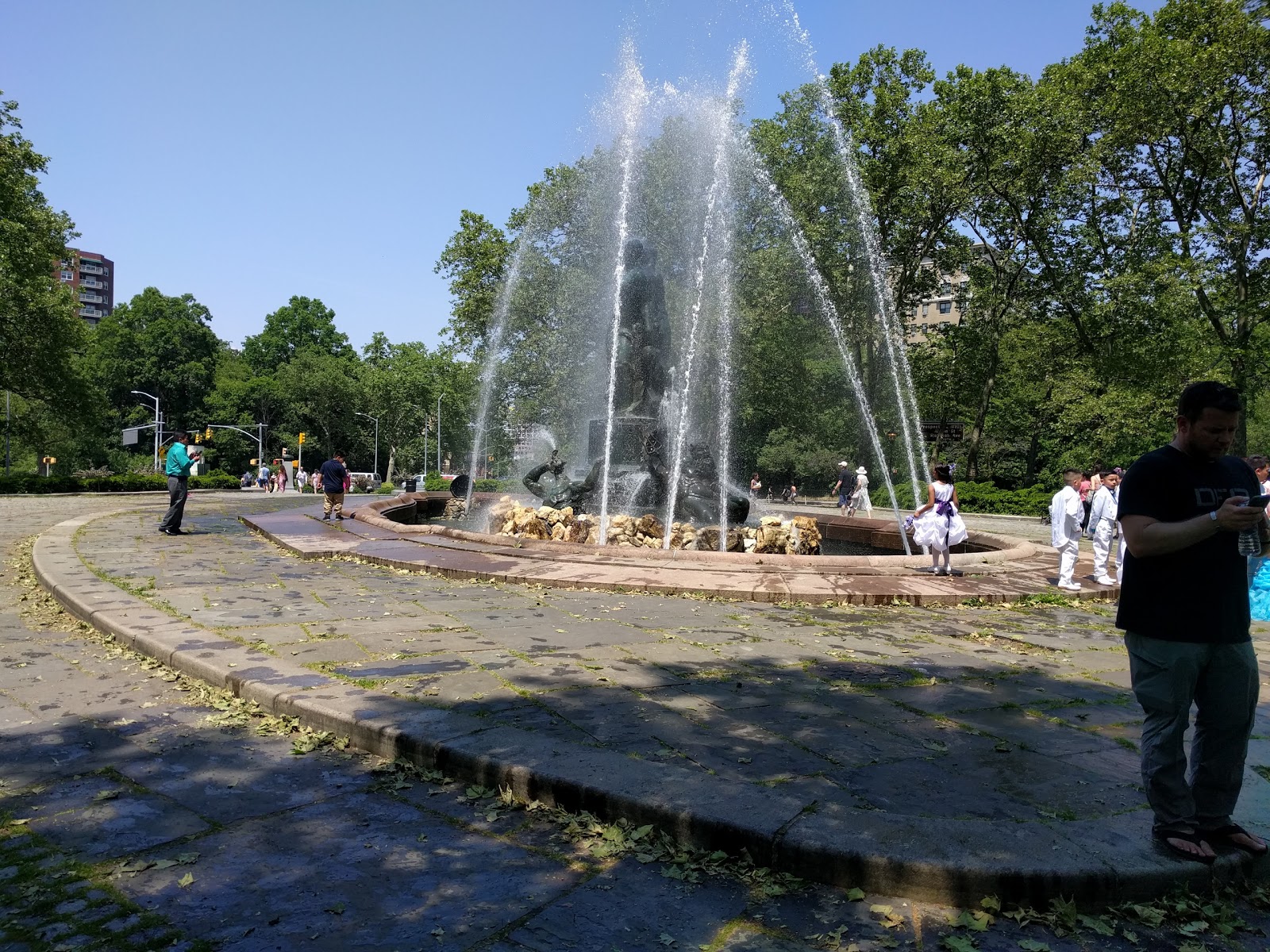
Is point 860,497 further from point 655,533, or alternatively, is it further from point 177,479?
point 177,479

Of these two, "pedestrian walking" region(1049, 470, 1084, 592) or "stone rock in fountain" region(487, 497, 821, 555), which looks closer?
"pedestrian walking" region(1049, 470, 1084, 592)

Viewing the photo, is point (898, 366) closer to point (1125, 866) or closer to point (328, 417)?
point (1125, 866)

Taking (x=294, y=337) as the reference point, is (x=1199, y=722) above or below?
below

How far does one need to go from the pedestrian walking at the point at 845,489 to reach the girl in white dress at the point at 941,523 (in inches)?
578

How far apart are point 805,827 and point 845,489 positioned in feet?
85.7

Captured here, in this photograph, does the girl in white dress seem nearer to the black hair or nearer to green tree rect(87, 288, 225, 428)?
the black hair

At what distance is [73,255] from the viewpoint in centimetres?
2973

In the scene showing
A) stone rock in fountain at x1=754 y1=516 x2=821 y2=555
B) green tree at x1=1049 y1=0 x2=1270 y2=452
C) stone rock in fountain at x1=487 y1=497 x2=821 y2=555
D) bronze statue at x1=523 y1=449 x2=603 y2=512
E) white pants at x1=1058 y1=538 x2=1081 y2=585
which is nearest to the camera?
white pants at x1=1058 y1=538 x2=1081 y2=585

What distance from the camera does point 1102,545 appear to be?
9.37 meters

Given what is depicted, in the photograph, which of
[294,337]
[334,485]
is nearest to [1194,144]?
[334,485]

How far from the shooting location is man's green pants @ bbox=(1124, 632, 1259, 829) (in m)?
2.86

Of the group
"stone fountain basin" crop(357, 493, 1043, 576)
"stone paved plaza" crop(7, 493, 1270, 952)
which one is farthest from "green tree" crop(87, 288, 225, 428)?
"stone paved plaza" crop(7, 493, 1270, 952)

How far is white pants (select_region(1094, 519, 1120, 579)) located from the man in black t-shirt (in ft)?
22.9

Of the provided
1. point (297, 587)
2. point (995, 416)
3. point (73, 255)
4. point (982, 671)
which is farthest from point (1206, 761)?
point (995, 416)
